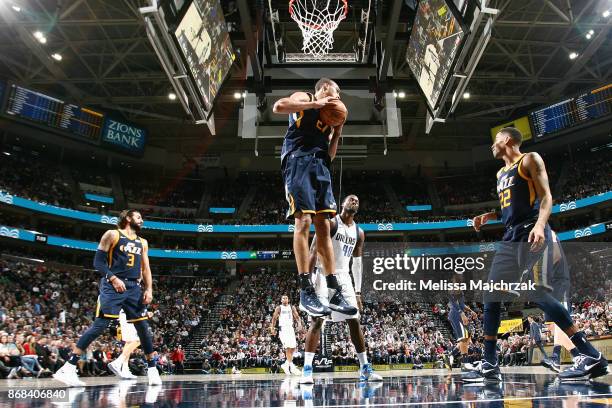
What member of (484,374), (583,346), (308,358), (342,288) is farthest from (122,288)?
(583,346)

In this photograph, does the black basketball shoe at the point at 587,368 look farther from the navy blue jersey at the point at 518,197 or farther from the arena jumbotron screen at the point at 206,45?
the arena jumbotron screen at the point at 206,45

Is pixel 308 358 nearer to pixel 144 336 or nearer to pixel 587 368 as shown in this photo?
pixel 144 336

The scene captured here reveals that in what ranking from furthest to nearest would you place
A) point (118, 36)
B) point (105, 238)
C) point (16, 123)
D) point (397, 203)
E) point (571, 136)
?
point (397, 203) → point (571, 136) → point (16, 123) → point (118, 36) → point (105, 238)

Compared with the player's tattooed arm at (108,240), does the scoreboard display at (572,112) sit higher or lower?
higher

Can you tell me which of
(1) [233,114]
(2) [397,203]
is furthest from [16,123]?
(2) [397,203]

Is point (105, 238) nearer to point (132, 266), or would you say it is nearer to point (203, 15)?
point (132, 266)

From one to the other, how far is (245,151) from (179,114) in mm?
6181

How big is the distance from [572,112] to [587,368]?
78.0ft

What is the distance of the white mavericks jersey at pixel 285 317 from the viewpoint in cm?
1128

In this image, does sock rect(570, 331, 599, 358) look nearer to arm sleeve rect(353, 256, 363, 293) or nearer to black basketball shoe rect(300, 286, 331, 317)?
black basketball shoe rect(300, 286, 331, 317)

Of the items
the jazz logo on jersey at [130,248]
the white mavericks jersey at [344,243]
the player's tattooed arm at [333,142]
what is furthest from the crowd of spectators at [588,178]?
the jazz logo on jersey at [130,248]

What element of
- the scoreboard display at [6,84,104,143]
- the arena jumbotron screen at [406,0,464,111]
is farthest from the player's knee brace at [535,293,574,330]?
the scoreboard display at [6,84,104,143]

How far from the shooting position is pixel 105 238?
5.72 metres

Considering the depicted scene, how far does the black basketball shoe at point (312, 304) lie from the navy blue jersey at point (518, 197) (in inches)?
71.6
